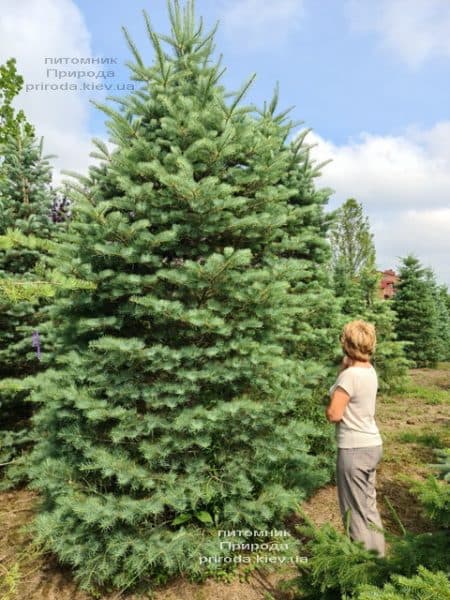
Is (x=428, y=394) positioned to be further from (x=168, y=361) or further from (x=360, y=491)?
(x=168, y=361)

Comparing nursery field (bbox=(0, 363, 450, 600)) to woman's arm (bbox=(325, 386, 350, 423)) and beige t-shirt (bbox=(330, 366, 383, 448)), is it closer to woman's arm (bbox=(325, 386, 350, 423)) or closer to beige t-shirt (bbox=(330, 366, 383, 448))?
beige t-shirt (bbox=(330, 366, 383, 448))

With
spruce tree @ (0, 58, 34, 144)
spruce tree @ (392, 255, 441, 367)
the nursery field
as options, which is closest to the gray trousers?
the nursery field

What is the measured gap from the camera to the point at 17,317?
616cm

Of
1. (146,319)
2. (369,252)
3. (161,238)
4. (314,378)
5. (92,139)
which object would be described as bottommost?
(314,378)

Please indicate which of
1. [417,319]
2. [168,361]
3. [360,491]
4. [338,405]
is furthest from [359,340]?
[417,319]

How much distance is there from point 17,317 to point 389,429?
7.08 metres

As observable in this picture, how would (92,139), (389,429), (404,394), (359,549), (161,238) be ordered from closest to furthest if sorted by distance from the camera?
(359,549), (161,238), (92,139), (389,429), (404,394)

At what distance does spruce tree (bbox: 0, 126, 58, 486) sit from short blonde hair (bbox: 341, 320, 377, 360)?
13.9ft

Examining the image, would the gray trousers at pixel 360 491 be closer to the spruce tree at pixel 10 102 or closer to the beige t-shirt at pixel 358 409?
the beige t-shirt at pixel 358 409

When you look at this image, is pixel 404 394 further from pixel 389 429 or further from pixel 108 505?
pixel 108 505

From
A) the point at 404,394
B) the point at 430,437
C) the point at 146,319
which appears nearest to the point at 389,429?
the point at 430,437

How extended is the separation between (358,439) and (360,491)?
0.42 m

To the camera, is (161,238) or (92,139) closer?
(161,238)

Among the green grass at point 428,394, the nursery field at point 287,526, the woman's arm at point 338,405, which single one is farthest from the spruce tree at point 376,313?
the woman's arm at point 338,405
